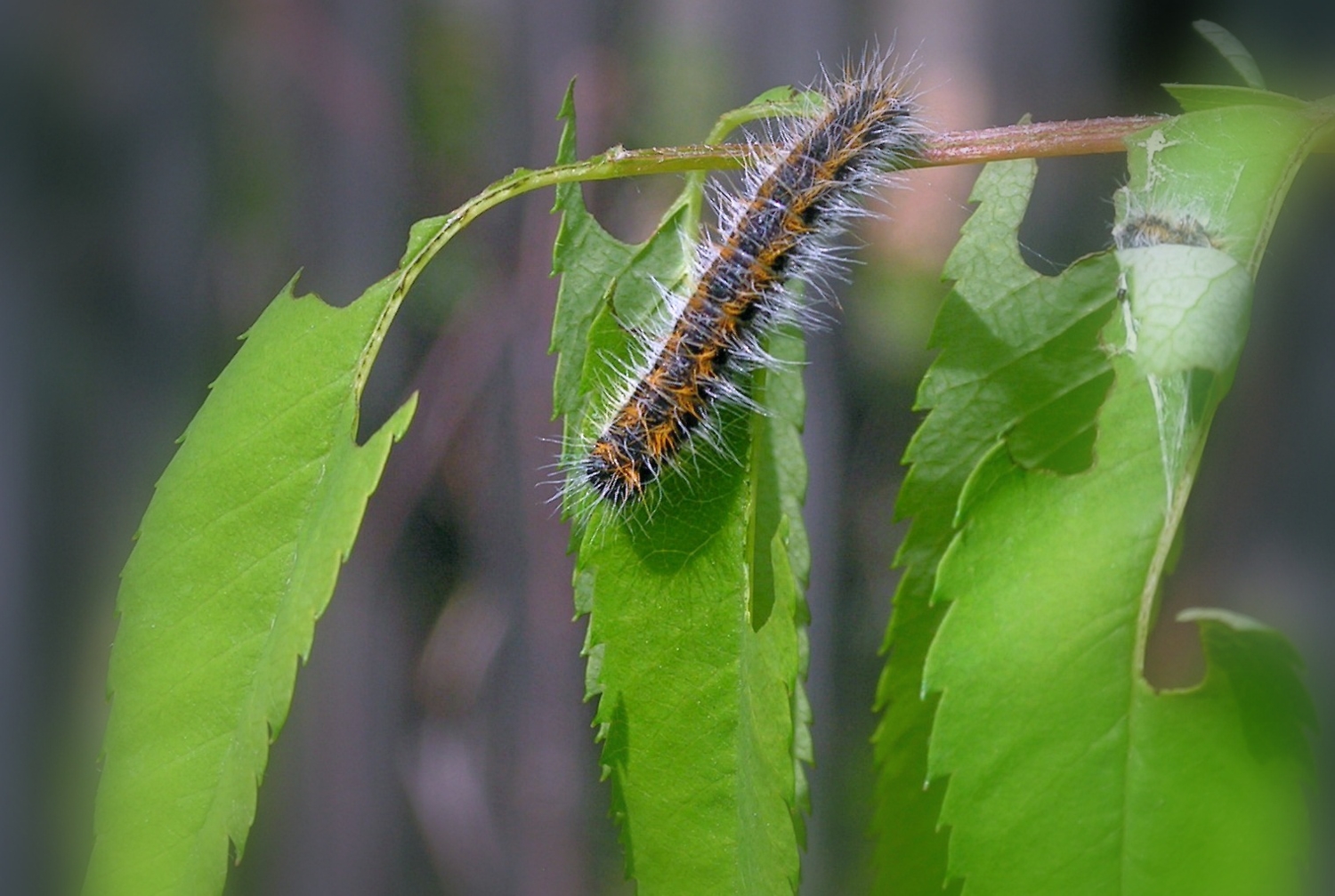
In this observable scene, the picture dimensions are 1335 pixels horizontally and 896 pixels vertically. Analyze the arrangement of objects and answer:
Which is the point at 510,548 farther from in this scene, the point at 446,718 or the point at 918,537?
the point at 918,537

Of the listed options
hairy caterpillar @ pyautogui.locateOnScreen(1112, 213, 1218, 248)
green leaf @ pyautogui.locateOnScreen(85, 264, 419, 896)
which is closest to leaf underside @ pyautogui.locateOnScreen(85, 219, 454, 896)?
green leaf @ pyautogui.locateOnScreen(85, 264, 419, 896)

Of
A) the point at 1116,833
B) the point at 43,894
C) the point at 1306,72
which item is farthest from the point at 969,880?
the point at 43,894

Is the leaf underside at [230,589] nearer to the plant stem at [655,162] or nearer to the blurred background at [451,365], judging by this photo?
the plant stem at [655,162]

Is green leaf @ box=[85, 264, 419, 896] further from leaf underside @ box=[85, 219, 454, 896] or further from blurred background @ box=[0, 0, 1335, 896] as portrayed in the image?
blurred background @ box=[0, 0, 1335, 896]

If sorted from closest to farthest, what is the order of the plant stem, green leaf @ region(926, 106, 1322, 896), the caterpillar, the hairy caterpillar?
1. green leaf @ region(926, 106, 1322, 896)
2. the hairy caterpillar
3. the plant stem
4. the caterpillar

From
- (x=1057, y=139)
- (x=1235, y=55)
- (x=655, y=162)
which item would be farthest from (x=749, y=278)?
(x=1235, y=55)
